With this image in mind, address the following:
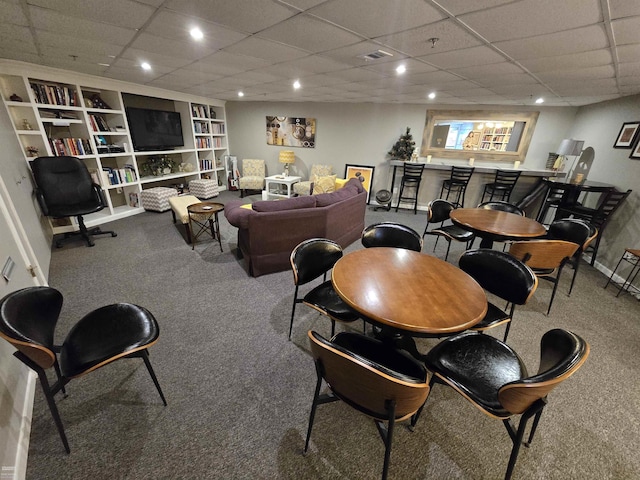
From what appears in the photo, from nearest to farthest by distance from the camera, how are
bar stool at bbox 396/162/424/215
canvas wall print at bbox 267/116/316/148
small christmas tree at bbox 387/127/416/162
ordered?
bar stool at bbox 396/162/424/215, small christmas tree at bbox 387/127/416/162, canvas wall print at bbox 267/116/316/148

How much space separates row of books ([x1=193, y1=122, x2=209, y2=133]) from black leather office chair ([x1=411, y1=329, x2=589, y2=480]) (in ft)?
22.3

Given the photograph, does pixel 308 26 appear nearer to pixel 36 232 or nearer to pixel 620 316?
pixel 36 232

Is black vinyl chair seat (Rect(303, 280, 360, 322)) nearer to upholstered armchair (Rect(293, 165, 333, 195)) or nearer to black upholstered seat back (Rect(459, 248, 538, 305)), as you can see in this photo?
black upholstered seat back (Rect(459, 248, 538, 305))

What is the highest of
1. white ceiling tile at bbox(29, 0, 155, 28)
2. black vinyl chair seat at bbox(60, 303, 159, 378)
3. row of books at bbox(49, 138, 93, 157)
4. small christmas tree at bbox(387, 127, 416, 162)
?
white ceiling tile at bbox(29, 0, 155, 28)

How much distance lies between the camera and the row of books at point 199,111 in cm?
611

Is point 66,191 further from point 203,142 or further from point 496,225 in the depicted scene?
point 496,225

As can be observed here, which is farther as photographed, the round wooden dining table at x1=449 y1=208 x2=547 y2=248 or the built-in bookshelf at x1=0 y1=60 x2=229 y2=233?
the built-in bookshelf at x1=0 y1=60 x2=229 y2=233

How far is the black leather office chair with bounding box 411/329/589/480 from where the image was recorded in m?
0.99

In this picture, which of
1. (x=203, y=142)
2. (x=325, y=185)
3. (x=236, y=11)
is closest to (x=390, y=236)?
(x=236, y=11)

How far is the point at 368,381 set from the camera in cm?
97

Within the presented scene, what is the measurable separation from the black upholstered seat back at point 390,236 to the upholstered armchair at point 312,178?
362cm

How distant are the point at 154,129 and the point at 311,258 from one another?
17.1 feet

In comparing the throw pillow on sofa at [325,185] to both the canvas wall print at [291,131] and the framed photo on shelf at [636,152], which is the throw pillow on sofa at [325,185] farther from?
the framed photo on shelf at [636,152]

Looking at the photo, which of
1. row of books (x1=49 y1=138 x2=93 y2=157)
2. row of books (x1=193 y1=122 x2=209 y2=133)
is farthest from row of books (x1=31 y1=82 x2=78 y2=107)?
row of books (x1=193 y1=122 x2=209 y2=133)
